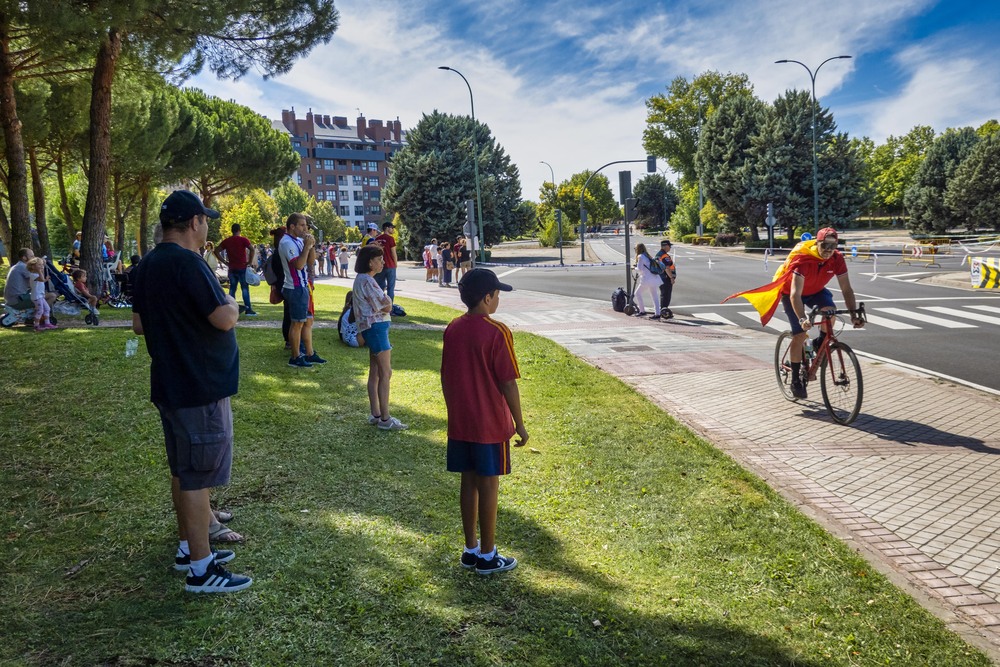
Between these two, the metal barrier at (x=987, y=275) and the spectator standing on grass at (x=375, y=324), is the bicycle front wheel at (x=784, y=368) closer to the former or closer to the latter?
the spectator standing on grass at (x=375, y=324)

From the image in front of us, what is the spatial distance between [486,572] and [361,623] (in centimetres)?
74

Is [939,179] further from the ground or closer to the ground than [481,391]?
further from the ground

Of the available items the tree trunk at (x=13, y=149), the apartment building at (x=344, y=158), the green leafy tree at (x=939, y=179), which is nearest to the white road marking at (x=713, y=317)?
the tree trunk at (x=13, y=149)

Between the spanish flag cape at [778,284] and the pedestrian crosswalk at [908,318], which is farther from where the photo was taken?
the pedestrian crosswalk at [908,318]

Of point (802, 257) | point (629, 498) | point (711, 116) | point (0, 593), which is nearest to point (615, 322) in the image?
point (802, 257)

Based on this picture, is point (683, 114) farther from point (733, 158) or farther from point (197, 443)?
point (197, 443)

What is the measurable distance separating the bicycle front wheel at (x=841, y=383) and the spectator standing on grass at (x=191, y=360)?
5559 millimetres

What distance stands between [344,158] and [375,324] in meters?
119

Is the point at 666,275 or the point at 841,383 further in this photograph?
the point at 666,275

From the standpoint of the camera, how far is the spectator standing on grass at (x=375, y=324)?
6.15 metres

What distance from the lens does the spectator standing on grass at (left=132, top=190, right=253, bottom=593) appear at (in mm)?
3209

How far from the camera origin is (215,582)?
11.2ft

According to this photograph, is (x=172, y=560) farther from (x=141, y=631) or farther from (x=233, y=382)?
(x=233, y=382)

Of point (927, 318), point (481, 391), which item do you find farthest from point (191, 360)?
point (927, 318)
